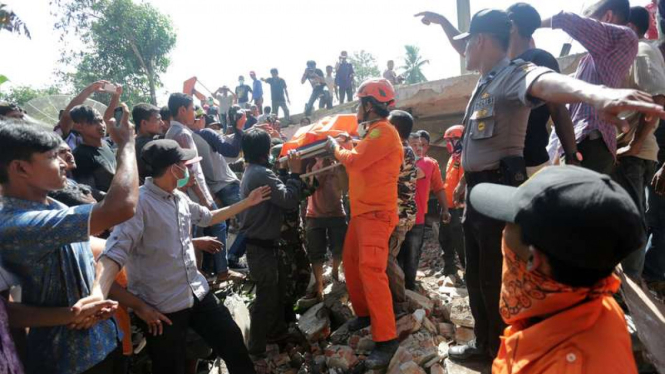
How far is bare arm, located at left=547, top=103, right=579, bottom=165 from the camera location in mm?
2240

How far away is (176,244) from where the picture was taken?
2.60 metres

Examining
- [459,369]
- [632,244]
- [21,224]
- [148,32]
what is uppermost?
[148,32]

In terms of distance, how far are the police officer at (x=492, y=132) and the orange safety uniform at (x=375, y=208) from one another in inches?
35.3

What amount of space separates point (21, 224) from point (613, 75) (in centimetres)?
323

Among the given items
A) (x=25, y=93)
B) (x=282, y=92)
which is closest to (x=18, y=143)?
(x=282, y=92)

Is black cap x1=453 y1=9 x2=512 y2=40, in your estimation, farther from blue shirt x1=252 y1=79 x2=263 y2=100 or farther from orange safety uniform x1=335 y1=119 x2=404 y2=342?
blue shirt x1=252 y1=79 x2=263 y2=100

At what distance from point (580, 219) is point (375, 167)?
8.36ft

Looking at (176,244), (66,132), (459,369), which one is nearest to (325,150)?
(176,244)

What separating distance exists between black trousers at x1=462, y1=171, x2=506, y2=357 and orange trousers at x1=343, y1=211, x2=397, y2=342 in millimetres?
868

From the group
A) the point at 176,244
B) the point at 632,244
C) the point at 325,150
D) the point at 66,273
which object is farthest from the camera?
the point at 325,150

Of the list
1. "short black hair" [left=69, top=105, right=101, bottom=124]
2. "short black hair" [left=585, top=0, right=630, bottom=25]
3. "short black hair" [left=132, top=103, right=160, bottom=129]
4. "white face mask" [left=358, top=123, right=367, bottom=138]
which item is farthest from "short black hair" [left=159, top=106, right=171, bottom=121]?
"short black hair" [left=585, top=0, right=630, bottom=25]

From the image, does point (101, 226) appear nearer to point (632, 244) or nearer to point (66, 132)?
point (632, 244)

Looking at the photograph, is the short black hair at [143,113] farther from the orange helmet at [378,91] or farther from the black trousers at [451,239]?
the black trousers at [451,239]

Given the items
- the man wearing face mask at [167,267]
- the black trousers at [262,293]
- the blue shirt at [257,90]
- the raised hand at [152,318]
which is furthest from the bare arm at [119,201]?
the blue shirt at [257,90]
